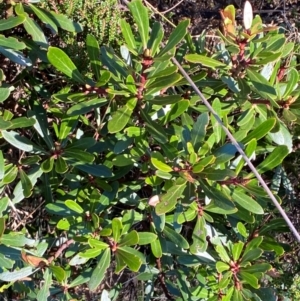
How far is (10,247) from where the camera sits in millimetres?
1609

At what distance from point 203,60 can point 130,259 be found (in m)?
0.66

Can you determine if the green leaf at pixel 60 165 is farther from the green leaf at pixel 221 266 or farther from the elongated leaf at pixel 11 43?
the green leaf at pixel 221 266

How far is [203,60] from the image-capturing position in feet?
4.63

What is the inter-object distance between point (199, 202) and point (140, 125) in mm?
333

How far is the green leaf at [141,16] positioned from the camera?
1.35 metres

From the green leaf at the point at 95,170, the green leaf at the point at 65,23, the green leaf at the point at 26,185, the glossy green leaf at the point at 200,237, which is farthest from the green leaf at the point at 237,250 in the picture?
the green leaf at the point at 65,23

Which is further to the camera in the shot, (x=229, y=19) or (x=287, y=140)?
(x=287, y=140)

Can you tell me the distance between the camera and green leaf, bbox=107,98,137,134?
4.50ft

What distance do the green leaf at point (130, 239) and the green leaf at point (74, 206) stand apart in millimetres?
181

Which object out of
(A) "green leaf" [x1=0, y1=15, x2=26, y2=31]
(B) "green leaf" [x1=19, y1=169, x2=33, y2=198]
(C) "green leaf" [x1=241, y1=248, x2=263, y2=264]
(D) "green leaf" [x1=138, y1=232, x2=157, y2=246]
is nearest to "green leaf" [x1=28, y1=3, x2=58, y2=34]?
(A) "green leaf" [x1=0, y1=15, x2=26, y2=31]

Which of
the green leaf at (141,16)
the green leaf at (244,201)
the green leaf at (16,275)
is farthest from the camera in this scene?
the green leaf at (16,275)

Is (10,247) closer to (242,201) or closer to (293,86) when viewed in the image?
(242,201)

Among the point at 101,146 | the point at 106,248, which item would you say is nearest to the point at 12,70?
the point at 101,146

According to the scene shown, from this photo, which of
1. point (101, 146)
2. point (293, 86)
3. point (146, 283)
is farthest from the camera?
point (146, 283)
